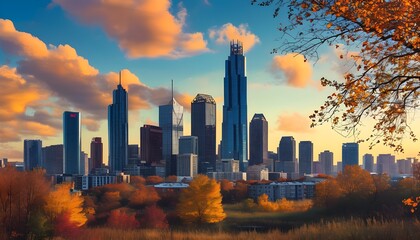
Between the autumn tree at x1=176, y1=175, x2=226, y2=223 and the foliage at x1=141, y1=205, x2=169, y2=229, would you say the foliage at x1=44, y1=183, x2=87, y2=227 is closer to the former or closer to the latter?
the autumn tree at x1=176, y1=175, x2=226, y2=223

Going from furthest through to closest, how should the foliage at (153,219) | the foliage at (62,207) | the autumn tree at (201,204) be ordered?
the foliage at (153,219), the autumn tree at (201,204), the foliage at (62,207)

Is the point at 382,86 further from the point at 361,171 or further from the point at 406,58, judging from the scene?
the point at 361,171

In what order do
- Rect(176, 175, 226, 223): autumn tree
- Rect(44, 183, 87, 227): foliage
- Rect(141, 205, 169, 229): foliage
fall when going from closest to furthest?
Rect(44, 183, 87, 227): foliage
Rect(176, 175, 226, 223): autumn tree
Rect(141, 205, 169, 229): foliage

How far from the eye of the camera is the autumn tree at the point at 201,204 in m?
66.4

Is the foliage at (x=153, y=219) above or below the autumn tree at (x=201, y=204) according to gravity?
below

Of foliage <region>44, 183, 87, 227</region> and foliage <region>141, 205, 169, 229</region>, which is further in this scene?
foliage <region>141, 205, 169, 229</region>

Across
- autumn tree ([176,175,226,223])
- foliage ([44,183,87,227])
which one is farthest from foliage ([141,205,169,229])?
foliage ([44,183,87,227])

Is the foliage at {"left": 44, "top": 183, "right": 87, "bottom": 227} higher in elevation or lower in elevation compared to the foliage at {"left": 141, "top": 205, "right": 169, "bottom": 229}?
higher

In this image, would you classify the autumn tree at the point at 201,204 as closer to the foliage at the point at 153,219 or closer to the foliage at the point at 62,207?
the foliage at the point at 153,219

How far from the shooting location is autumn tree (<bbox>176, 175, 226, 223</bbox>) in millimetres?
66375

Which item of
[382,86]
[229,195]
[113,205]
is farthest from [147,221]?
[382,86]

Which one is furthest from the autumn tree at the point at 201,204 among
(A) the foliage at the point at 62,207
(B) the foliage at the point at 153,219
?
(A) the foliage at the point at 62,207

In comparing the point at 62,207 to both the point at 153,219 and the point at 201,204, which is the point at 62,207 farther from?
the point at 153,219

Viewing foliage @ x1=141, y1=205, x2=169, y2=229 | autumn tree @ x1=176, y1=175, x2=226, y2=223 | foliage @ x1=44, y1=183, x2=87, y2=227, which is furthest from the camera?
foliage @ x1=141, y1=205, x2=169, y2=229
